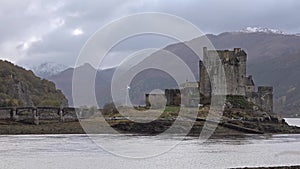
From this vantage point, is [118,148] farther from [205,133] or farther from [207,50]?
[207,50]

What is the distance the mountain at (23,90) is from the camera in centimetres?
11450

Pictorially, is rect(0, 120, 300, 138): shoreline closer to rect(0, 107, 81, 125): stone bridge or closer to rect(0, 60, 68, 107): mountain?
rect(0, 107, 81, 125): stone bridge

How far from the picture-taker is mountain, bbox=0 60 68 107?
114 metres

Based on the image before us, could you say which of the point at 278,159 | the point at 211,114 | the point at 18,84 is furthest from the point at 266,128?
the point at 18,84

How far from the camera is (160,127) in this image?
252 ft

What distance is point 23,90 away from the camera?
121625 millimetres

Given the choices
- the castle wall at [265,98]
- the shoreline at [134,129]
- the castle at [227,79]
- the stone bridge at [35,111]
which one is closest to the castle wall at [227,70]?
the castle at [227,79]

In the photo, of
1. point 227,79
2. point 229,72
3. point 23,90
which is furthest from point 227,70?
point 23,90

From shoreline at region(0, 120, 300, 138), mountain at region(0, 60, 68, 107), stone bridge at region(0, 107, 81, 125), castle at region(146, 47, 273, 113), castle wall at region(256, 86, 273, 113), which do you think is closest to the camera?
shoreline at region(0, 120, 300, 138)

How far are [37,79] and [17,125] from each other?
50.0 m

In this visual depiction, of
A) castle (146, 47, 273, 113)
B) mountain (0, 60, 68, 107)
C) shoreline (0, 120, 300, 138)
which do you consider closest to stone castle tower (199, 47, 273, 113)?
castle (146, 47, 273, 113)

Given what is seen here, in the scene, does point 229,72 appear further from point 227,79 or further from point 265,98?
point 265,98

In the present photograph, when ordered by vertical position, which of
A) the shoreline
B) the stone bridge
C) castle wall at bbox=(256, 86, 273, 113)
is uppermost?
castle wall at bbox=(256, 86, 273, 113)

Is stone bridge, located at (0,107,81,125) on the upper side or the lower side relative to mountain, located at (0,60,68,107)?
lower
